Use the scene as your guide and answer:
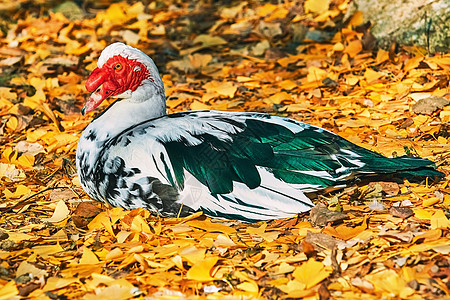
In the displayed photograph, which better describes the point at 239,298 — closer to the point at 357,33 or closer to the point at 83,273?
the point at 83,273

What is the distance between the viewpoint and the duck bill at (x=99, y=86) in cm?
408

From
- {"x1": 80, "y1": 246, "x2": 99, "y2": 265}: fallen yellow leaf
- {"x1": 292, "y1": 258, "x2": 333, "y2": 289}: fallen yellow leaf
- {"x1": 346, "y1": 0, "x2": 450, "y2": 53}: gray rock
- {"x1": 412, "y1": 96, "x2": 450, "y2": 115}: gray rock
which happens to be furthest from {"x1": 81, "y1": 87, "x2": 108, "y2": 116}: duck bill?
{"x1": 346, "y1": 0, "x2": 450, "y2": 53}: gray rock

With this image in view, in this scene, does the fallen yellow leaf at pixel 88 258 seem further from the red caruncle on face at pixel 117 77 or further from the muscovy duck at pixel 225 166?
the red caruncle on face at pixel 117 77

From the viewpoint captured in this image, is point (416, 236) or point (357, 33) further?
point (357, 33)

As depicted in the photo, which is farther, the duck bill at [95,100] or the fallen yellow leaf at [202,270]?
the duck bill at [95,100]

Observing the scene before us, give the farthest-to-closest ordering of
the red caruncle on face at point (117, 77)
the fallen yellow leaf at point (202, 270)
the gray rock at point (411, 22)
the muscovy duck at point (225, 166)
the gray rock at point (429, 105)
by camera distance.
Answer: the gray rock at point (411, 22) < the gray rock at point (429, 105) < the red caruncle on face at point (117, 77) < the muscovy duck at point (225, 166) < the fallen yellow leaf at point (202, 270)

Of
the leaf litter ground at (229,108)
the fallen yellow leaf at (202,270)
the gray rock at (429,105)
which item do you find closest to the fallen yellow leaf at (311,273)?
the leaf litter ground at (229,108)

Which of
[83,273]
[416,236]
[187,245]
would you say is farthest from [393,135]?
[83,273]

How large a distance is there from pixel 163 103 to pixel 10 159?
1.32 meters

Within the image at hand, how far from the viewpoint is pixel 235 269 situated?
128 inches

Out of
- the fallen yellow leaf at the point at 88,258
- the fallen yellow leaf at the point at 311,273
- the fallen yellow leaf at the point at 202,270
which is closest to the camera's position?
the fallen yellow leaf at the point at 311,273

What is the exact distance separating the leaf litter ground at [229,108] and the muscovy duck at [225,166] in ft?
0.36

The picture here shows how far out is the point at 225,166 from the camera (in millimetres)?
3729

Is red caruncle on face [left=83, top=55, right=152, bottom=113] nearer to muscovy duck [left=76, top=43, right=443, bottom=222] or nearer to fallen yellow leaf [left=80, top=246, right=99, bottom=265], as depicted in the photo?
muscovy duck [left=76, top=43, right=443, bottom=222]
